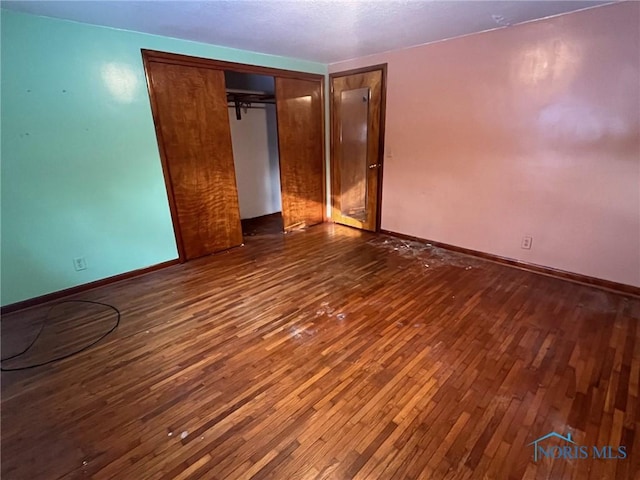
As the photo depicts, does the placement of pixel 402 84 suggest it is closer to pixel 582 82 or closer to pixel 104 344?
pixel 582 82

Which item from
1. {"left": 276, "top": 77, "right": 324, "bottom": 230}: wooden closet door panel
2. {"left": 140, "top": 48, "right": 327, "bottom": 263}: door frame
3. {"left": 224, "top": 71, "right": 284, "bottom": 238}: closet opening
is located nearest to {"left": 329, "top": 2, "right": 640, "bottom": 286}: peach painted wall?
{"left": 276, "top": 77, "right": 324, "bottom": 230}: wooden closet door panel

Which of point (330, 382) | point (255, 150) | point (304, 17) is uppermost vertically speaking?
point (304, 17)

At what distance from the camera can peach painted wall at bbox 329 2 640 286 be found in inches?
98.0

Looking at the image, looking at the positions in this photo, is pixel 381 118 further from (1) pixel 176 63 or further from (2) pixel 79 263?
(2) pixel 79 263

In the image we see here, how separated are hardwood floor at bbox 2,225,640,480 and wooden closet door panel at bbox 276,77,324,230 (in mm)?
1860

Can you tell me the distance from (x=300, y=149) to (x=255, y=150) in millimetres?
1069

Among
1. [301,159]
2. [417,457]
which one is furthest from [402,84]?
[417,457]

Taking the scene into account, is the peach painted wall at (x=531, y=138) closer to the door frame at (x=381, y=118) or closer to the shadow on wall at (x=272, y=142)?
the door frame at (x=381, y=118)

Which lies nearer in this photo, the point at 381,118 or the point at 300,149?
the point at 381,118

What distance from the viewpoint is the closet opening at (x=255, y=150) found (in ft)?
15.5

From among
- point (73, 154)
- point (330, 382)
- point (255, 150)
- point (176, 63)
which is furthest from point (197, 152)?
point (330, 382)

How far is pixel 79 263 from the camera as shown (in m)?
2.90

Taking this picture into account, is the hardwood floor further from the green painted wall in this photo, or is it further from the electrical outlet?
the green painted wall

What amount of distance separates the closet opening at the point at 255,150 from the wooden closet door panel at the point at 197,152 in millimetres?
769
